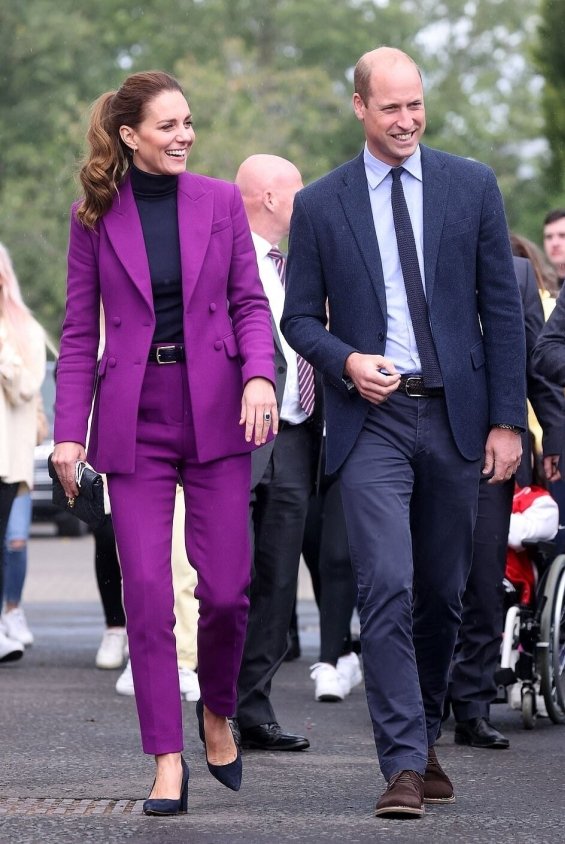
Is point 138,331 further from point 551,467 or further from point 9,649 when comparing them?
point 9,649

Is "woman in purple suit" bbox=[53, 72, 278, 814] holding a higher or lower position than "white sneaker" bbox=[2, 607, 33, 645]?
higher

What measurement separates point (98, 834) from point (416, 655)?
1215 millimetres

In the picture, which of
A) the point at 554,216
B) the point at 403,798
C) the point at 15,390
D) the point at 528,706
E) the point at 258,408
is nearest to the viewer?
the point at 403,798

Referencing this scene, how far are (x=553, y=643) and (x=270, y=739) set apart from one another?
1.26 m

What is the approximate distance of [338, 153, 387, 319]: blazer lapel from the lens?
17.8ft

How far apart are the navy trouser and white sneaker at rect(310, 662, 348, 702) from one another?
99.2 inches

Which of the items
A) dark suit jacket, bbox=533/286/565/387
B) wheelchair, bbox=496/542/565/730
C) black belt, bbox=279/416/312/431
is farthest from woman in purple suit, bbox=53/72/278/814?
wheelchair, bbox=496/542/565/730

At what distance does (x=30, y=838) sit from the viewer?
4.79 m

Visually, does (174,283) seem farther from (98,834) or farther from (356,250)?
(98,834)

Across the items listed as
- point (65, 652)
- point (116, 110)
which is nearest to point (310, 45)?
point (65, 652)

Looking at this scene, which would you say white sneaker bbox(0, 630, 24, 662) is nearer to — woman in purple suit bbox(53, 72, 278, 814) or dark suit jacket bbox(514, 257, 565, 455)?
dark suit jacket bbox(514, 257, 565, 455)

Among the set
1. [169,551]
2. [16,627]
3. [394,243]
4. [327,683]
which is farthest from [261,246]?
[16,627]

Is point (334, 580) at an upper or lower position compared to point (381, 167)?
lower

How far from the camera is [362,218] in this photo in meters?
5.48
